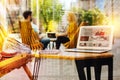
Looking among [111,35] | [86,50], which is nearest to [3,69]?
[86,50]

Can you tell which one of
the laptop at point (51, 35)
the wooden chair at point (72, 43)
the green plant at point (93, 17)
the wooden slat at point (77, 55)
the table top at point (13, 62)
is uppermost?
the green plant at point (93, 17)

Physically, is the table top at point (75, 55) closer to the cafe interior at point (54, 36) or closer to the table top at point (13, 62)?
the cafe interior at point (54, 36)

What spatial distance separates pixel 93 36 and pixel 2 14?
2.70ft

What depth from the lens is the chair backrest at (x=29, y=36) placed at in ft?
10.4

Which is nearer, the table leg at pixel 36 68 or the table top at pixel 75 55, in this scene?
the table top at pixel 75 55

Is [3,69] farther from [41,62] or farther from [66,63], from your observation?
[66,63]

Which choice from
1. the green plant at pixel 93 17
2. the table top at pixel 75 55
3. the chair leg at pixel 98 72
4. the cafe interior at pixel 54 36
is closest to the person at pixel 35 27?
the cafe interior at pixel 54 36

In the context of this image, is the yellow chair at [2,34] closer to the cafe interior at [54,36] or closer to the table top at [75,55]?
the cafe interior at [54,36]

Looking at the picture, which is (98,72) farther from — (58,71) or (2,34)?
(2,34)

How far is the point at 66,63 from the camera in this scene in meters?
3.19

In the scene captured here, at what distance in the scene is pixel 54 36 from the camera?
3.18m

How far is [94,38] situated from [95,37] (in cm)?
1

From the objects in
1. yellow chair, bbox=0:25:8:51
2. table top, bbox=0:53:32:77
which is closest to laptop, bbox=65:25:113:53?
table top, bbox=0:53:32:77

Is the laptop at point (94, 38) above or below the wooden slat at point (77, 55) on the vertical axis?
above
